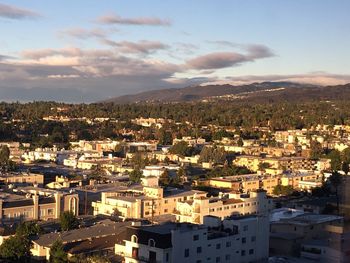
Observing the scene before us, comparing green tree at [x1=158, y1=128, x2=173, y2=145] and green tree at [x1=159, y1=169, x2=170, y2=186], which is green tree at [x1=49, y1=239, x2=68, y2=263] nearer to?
green tree at [x1=159, y1=169, x2=170, y2=186]

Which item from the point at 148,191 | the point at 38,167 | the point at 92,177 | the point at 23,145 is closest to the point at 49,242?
the point at 148,191

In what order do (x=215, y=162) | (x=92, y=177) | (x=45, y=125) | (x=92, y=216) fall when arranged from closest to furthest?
(x=92, y=216)
(x=92, y=177)
(x=215, y=162)
(x=45, y=125)

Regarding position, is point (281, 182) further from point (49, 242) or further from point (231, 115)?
point (231, 115)

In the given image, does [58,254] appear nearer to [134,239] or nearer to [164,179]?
[134,239]

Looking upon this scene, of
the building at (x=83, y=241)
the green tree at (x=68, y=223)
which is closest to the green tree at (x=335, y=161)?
the green tree at (x=68, y=223)

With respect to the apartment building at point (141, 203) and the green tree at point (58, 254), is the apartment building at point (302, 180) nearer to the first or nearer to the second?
the apartment building at point (141, 203)

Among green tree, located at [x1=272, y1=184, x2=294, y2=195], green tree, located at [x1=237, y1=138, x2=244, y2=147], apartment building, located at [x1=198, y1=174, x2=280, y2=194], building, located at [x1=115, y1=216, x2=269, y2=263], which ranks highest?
green tree, located at [x1=237, y1=138, x2=244, y2=147]

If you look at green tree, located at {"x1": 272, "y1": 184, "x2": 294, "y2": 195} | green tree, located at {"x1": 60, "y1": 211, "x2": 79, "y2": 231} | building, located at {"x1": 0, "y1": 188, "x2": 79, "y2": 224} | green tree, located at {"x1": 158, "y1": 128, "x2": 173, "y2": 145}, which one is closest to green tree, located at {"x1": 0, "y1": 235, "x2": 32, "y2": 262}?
green tree, located at {"x1": 60, "y1": 211, "x2": 79, "y2": 231}

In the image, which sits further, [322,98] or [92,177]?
[322,98]
